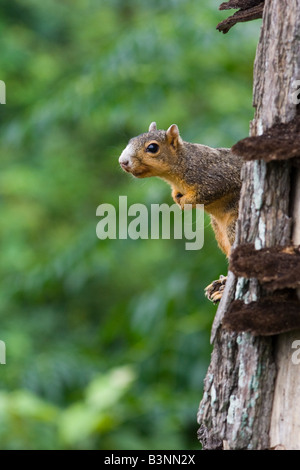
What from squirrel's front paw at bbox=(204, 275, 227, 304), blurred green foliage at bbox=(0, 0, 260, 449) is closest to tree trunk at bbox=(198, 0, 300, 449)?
squirrel's front paw at bbox=(204, 275, 227, 304)

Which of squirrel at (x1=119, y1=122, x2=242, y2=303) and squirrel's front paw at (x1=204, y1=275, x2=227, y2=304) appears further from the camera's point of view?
squirrel at (x1=119, y1=122, x2=242, y2=303)

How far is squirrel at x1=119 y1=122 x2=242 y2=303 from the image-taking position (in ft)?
8.22

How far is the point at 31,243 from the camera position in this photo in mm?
7852

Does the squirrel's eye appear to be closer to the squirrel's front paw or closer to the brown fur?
the brown fur

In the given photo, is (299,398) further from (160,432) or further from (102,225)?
(160,432)

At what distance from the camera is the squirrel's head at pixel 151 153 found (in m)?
2.46

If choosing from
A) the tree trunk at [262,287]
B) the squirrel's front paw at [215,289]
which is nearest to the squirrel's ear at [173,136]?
the squirrel's front paw at [215,289]

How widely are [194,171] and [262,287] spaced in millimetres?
878

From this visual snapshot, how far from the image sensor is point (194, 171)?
2.63m

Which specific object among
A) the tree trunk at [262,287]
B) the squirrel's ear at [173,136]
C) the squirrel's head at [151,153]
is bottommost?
the tree trunk at [262,287]

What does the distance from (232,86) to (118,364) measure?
2.31 meters

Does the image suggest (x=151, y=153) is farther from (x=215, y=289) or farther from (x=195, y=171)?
(x=215, y=289)

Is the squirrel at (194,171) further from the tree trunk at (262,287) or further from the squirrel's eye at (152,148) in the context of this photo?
the tree trunk at (262,287)

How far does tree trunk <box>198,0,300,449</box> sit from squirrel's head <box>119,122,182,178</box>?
0.62 metres
